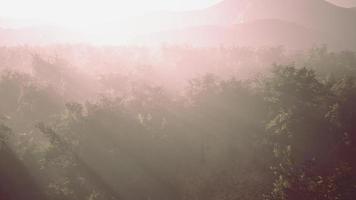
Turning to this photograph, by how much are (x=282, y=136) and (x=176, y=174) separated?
11021 millimetres

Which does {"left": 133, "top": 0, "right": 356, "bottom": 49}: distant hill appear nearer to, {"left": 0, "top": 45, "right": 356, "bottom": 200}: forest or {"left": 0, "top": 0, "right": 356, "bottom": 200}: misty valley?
{"left": 0, "top": 0, "right": 356, "bottom": 200}: misty valley

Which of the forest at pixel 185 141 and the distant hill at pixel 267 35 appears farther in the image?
the distant hill at pixel 267 35

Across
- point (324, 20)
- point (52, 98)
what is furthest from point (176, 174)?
point (324, 20)

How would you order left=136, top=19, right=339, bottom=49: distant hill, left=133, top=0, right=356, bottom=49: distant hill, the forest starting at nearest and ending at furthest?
the forest
left=136, top=19, right=339, bottom=49: distant hill
left=133, top=0, right=356, bottom=49: distant hill

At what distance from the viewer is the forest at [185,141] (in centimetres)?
2409

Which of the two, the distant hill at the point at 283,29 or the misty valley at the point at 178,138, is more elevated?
the distant hill at the point at 283,29

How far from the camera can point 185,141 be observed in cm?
3312

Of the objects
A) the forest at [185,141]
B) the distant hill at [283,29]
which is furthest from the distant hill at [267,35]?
the forest at [185,141]

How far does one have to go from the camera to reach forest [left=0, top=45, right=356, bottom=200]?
2409 cm

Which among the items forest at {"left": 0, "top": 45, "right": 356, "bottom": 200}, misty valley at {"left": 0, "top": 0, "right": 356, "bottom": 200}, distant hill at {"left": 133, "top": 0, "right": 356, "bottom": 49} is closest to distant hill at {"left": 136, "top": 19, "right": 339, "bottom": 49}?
distant hill at {"left": 133, "top": 0, "right": 356, "bottom": 49}

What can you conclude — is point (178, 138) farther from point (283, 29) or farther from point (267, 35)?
point (283, 29)

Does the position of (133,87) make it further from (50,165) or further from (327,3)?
(327,3)

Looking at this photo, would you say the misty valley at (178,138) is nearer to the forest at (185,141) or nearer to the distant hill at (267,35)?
the forest at (185,141)

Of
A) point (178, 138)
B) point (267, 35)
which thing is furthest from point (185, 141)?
point (267, 35)
